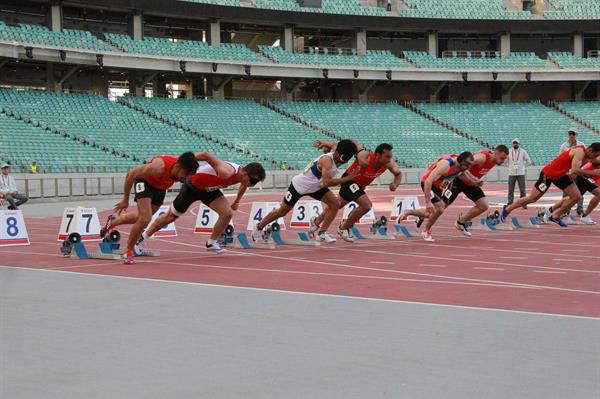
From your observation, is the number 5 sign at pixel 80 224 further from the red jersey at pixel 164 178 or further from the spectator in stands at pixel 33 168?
the spectator in stands at pixel 33 168

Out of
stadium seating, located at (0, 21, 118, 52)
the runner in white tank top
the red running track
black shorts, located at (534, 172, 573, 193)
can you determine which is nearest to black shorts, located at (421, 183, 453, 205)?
the red running track

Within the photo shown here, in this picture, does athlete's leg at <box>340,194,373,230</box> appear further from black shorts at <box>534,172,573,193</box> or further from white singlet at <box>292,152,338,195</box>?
black shorts at <box>534,172,573,193</box>

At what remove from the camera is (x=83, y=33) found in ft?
156

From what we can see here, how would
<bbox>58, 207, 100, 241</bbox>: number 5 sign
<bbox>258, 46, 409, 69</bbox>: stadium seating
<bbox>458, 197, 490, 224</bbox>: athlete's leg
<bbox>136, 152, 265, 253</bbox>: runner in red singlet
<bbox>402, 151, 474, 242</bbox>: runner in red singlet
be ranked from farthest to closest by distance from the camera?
<bbox>258, 46, 409, 69</bbox>: stadium seating → <bbox>458, 197, 490, 224</bbox>: athlete's leg → <bbox>58, 207, 100, 241</bbox>: number 5 sign → <bbox>402, 151, 474, 242</bbox>: runner in red singlet → <bbox>136, 152, 265, 253</bbox>: runner in red singlet

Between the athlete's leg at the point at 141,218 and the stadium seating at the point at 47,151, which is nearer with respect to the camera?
the athlete's leg at the point at 141,218

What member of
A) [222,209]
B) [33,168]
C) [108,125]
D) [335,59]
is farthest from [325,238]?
[335,59]

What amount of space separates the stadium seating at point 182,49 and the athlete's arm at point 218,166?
37529 millimetres

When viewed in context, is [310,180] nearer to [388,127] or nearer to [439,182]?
[439,182]

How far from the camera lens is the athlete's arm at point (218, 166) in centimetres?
1172

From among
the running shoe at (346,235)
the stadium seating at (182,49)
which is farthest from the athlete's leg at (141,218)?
the stadium seating at (182,49)

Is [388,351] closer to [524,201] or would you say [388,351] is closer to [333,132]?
[524,201]

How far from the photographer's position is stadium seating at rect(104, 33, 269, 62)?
4884 centimetres

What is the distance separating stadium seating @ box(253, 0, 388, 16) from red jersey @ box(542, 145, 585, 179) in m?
39.0

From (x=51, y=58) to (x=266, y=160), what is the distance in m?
12.4
